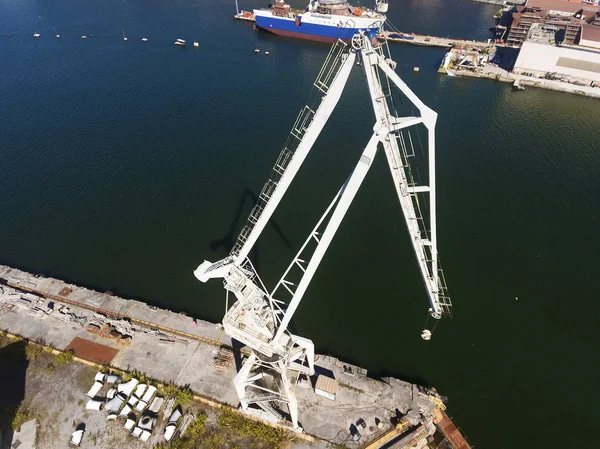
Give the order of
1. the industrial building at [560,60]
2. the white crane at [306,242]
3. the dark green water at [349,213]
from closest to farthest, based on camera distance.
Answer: the white crane at [306,242], the dark green water at [349,213], the industrial building at [560,60]

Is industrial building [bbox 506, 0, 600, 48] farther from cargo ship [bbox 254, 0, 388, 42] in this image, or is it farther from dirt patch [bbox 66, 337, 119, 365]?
dirt patch [bbox 66, 337, 119, 365]

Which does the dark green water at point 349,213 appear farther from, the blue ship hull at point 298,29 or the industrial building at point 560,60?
the blue ship hull at point 298,29

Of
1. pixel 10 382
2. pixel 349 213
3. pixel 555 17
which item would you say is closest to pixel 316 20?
pixel 555 17

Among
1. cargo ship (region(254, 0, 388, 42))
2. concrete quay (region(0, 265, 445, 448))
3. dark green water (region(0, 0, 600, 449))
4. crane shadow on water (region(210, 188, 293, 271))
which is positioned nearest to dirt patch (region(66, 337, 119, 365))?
concrete quay (region(0, 265, 445, 448))

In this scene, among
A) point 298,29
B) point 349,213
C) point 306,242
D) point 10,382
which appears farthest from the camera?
point 298,29

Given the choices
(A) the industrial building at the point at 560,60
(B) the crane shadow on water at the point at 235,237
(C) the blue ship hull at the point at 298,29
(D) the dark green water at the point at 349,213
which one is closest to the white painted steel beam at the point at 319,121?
(D) the dark green water at the point at 349,213

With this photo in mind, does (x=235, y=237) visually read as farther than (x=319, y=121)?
Yes

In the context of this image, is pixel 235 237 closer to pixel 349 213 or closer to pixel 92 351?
pixel 349 213
